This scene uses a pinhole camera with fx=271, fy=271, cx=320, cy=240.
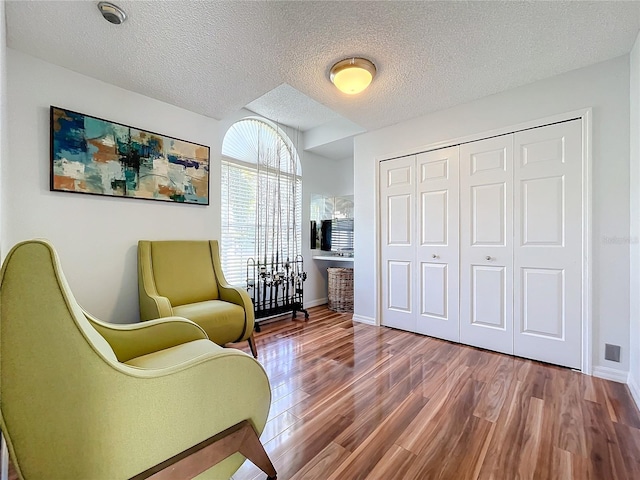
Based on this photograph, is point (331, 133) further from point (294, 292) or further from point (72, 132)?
point (72, 132)

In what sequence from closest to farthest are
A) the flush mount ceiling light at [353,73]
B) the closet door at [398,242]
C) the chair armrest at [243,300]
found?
the flush mount ceiling light at [353,73], the chair armrest at [243,300], the closet door at [398,242]

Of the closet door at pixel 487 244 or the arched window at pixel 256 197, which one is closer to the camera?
the closet door at pixel 487 244

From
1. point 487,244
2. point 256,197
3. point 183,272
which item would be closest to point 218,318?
point 183,272

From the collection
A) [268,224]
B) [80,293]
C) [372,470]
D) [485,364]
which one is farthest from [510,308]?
[80,293]

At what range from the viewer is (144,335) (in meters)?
1.43

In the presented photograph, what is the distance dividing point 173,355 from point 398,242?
2.51 meters

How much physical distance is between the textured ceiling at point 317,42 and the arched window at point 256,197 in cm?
95

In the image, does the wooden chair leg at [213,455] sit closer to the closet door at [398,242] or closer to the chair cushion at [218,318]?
the chair cushion at [218,318]

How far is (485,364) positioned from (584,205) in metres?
1.47

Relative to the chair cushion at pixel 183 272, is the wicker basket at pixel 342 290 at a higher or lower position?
lower

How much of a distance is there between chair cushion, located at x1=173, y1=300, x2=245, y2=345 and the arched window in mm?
1024

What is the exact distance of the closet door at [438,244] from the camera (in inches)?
108

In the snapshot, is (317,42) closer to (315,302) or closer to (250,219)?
(250,219)

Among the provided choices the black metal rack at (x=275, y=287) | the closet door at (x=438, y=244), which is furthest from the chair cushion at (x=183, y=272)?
the closet door at (x=438, y=244)
